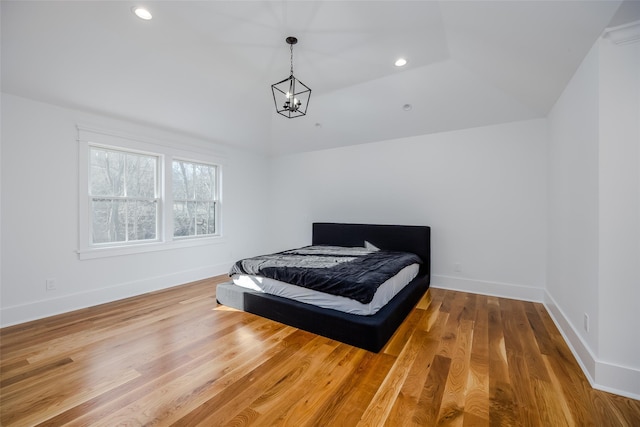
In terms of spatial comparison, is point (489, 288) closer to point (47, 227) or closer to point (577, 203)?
point (577, 203)

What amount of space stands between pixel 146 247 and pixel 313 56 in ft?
11.7

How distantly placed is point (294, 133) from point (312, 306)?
3463mm

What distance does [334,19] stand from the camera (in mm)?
2412

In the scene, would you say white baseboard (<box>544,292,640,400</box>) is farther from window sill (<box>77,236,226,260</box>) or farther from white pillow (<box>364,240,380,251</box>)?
window sill (<box>77,236,226,260</box>)

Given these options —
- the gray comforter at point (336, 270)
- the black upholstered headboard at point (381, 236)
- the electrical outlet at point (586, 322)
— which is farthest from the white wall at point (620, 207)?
the black upholstered headboard at point (381, 236)

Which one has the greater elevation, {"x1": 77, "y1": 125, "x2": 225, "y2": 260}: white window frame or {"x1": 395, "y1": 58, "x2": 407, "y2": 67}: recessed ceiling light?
{"x1": 395, "y1": 58, "x2": 407, "y2": 67}: recessed ceiling light

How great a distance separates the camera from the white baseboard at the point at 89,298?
2828 millimetres

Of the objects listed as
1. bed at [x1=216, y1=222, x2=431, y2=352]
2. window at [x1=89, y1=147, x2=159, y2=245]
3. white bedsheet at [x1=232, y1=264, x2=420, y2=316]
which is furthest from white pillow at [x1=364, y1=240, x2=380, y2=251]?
window at [x1=89, y1=147, x2=159, y2=245]

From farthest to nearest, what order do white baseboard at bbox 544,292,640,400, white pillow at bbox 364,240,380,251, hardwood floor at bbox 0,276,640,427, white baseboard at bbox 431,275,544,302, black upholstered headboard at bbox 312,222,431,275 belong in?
white pillow at bbox 364,240,380,251
black upholstered headboard at bbox 312,222,431,275
white baseboard at bbox 431,275,544,302
white baseboard at bbox 544,292,640,400
hardwood floor at bbox 0,276,640,427

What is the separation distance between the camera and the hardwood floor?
1.56 m

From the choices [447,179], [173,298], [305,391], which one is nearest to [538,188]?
[447,179]

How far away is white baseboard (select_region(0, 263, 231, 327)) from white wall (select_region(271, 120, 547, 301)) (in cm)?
287

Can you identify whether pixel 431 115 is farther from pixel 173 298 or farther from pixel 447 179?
pixel 173 298

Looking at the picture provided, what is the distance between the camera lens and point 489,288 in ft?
12.3
